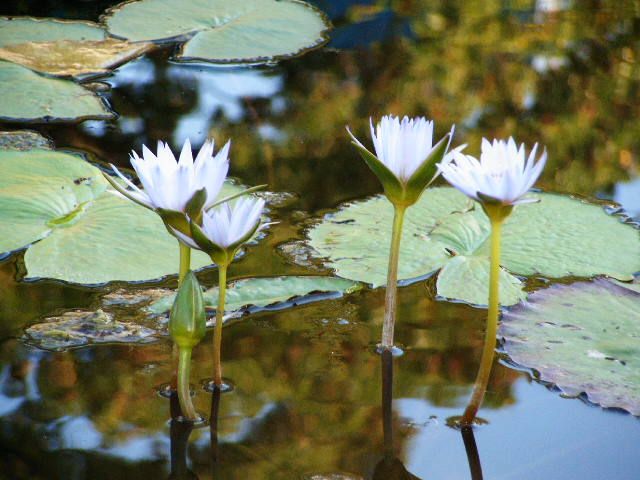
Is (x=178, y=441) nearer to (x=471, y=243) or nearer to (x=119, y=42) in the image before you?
(x=471, y=243)

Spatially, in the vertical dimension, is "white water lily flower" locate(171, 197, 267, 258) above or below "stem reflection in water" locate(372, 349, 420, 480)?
above

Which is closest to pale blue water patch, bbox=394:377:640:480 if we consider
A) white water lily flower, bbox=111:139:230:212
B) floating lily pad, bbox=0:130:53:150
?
white water lily flower, bbox=111:139:230:212

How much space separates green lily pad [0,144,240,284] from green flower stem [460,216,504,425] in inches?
27.6

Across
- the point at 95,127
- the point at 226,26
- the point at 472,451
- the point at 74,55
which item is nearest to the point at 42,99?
the point at 95,127

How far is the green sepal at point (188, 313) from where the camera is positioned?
3.51 ft

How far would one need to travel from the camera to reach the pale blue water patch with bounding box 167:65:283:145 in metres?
2.36

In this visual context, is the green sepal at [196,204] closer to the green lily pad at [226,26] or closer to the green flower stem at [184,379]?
the green flower stem at [184,379]

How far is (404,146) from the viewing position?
1.18 m

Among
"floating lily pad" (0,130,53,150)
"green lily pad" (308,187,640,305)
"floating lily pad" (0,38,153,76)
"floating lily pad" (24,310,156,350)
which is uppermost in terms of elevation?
"floating lily pad" (0,38,153,76)

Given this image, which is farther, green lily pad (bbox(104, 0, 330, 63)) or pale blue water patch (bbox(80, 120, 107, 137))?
green lily pad (bbox(104, 0, 330, 63))

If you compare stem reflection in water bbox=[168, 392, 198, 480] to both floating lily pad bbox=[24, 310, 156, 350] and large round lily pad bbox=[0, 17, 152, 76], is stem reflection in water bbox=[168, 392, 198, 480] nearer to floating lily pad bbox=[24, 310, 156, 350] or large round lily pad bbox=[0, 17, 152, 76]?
floating lily pad bbox=[24, 310, 156, 350]

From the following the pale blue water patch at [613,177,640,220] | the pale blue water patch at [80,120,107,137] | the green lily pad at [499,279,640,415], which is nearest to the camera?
the green lily pad at [499,279,640,415]

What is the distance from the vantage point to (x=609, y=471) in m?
1.10

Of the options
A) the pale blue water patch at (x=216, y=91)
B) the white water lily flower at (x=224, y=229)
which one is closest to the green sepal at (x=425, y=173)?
the white water lily flower at (x=224, y=229)
